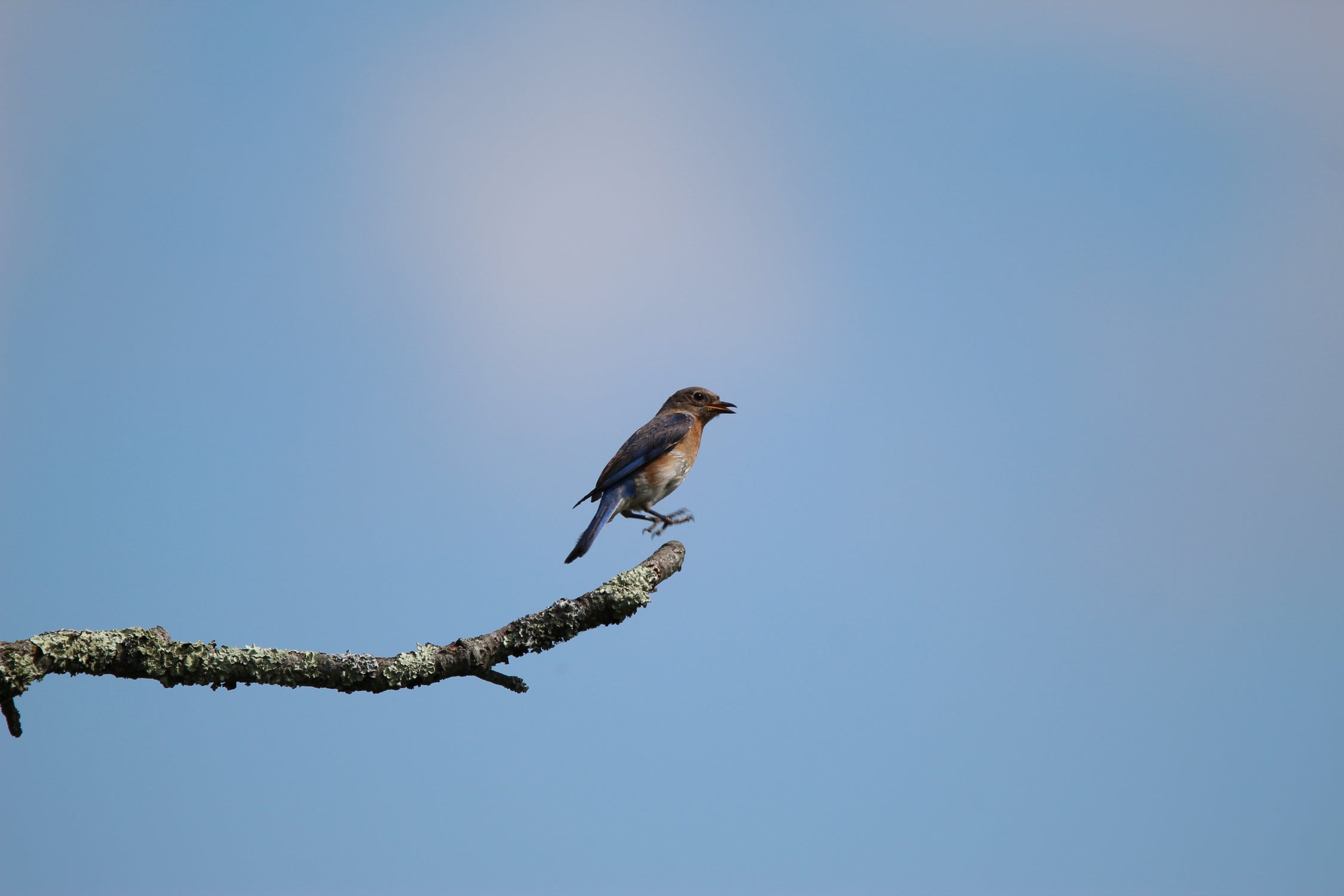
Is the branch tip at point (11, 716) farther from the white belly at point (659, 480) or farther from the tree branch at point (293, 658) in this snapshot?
the white belly at point (659, 480)

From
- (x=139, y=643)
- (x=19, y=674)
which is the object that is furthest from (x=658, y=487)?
(x=19, y=674)

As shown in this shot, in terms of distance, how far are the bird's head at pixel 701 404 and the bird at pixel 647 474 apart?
399mm

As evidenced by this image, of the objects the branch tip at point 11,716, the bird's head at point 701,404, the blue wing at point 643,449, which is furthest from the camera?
the bird's head at point 701,404

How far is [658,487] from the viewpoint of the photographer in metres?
8.60

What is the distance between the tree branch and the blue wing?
2.44 meters

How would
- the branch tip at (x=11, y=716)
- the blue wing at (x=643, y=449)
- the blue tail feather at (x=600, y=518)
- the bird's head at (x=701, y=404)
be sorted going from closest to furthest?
the branch tip at (x=11, y=716), the blue tail feather at (x=600, y=518), the blue wing at (x=643, y=449), the bird's head at (x=701, y=404)

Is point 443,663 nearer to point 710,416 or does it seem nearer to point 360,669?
point 360,669

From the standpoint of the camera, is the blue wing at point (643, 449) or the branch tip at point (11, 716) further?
the blue wing at point (643, 449)

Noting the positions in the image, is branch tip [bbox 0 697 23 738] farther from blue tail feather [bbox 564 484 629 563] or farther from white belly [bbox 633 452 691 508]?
white belly [bbox 633 452 691 508]

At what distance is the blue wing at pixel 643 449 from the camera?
830 centimetres

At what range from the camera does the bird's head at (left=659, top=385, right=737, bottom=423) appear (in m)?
9.82

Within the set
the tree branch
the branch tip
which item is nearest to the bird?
the tree branch

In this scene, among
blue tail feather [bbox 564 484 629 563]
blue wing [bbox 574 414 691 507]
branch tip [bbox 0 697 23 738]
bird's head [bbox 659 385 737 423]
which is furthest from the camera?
bird's head [bbox 659 385 737 423]

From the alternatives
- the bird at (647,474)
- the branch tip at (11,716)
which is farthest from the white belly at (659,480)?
the branch tip at (11,716)
